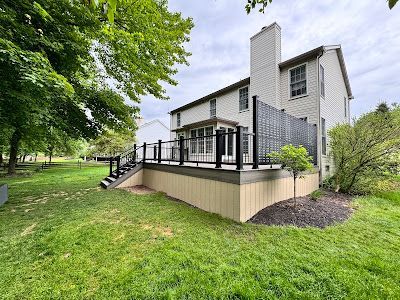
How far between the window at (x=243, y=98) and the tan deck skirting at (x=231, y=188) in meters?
6.05

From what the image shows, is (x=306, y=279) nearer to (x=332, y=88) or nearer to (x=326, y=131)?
(x=326, y=131)

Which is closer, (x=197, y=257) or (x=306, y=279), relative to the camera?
(x=306, y=279)

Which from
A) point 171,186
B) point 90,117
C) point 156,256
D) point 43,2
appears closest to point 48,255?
point 156,256

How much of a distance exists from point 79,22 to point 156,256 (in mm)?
5998

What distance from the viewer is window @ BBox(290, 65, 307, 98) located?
9.43 m

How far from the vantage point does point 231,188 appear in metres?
4.58

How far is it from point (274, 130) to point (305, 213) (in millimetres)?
2498

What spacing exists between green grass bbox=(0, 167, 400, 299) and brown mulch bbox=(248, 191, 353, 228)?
320 millimetres

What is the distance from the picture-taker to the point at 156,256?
298cm

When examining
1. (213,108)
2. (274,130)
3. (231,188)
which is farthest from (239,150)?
(213,108)

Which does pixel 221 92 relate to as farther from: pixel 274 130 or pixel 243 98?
pixel 274 130

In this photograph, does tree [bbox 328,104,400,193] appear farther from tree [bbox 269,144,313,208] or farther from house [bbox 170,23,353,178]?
tree [bbox 269,144,313,208]

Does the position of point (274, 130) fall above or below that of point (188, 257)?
above

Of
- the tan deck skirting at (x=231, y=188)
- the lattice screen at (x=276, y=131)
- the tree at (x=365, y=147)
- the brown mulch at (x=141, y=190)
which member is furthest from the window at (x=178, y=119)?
the tree at (x=365, y=147)
